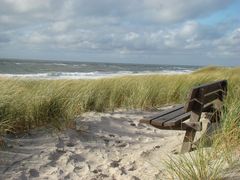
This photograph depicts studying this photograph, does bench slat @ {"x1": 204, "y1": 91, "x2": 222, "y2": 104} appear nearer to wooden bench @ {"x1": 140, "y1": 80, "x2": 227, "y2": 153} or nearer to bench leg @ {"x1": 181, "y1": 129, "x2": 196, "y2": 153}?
wooden bench @ {"x1": 140, "y1": 80, "x2": 227, "y2": 153}

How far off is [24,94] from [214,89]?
2772 mm

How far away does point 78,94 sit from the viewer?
22.7 ft

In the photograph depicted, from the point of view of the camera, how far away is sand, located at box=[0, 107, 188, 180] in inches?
166

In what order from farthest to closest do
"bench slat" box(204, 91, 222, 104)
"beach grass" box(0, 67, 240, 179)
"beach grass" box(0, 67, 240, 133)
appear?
"beach grass" box(0, 67, 240, 133)
"bench slat" box(204, 91, 222, 104)
"beach grass" box(0, 67, 240, 179)

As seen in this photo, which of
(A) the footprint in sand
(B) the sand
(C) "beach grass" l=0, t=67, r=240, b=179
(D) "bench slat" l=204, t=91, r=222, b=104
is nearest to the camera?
(C) "beach grass" l=0, t=67, r=240, b=179

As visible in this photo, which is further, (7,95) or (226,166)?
(7,95)

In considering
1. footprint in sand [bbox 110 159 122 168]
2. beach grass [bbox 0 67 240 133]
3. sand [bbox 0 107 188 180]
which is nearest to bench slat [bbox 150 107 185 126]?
sand [bbox 0 107 188 180]

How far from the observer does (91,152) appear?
502 cm

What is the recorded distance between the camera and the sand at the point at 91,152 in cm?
423

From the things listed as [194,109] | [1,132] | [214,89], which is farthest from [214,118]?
[1,132]

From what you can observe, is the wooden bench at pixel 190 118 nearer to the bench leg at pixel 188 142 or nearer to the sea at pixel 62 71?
the bench leg at pixel 188 142

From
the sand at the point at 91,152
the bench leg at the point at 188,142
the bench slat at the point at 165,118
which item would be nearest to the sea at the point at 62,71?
the sand at the point at 91,152

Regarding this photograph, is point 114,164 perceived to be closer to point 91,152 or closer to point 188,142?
point 91,152

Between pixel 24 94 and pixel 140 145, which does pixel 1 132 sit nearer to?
pixel 24 94
